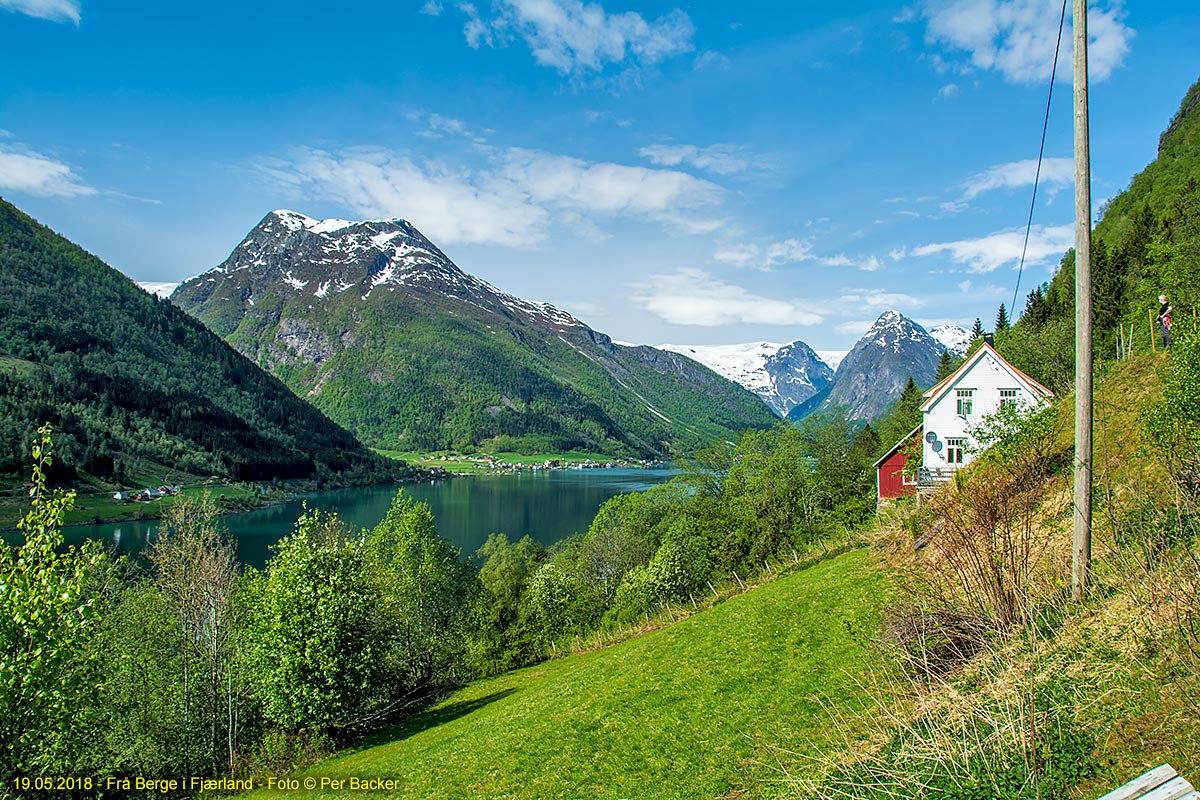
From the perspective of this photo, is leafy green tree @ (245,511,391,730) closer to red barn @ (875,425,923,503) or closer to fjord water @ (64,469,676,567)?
red barn @ (875,425,923,503)

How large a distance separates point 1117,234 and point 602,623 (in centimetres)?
7554

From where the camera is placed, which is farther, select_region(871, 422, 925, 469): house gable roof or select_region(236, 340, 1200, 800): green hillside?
select_region(871, 422, 925, 469): house gable roof

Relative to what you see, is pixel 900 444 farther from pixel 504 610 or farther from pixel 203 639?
pixel 203 639

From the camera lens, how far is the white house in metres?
33.2

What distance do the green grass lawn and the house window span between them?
1933 centimetres

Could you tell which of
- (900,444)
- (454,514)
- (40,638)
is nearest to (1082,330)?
(40,638)

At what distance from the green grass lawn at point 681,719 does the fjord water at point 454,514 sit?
48.7 metres

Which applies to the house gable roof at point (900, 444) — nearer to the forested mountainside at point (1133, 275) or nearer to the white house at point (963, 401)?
the white house at point (963, 401)

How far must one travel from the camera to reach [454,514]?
118m

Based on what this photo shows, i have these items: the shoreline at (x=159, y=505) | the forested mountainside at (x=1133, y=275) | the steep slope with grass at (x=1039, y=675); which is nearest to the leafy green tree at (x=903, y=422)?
the forested mountainside at (x=1133, y=275)

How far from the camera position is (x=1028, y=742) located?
5.41 metres

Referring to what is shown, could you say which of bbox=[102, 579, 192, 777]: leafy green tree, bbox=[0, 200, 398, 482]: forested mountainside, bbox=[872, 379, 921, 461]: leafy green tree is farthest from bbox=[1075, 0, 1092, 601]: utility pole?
bbox=[0, 200, 398, 482]: forested mountainside

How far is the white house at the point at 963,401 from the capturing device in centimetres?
3323

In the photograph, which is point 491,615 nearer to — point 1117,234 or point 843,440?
point 843,440
